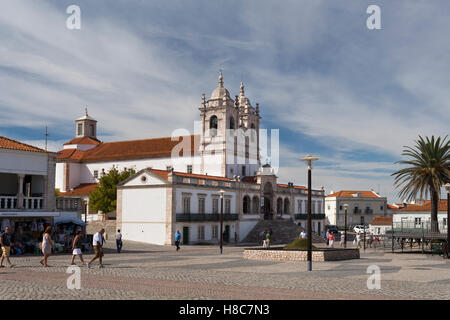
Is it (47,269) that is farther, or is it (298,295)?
(47,269)

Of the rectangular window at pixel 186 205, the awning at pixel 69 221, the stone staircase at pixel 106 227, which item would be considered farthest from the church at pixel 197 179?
the awning at pixel 69 221

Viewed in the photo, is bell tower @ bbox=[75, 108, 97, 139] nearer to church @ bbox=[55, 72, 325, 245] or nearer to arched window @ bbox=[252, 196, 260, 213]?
church @ bbox=[55, 72, 325, 245]

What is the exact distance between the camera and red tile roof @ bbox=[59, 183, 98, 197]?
223 feet

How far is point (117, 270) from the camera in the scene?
19.8m

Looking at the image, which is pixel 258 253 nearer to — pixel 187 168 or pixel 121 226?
pixel 121 226

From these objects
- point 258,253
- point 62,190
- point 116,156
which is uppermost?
point 116,156

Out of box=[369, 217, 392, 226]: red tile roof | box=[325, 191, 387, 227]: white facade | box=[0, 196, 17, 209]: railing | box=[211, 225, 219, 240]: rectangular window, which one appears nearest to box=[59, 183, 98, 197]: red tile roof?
box=[211, 225, 219, 240]: rectangular window

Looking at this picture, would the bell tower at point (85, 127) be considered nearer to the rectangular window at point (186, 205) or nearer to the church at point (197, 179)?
the church at point (197, 179)

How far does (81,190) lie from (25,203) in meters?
38.3

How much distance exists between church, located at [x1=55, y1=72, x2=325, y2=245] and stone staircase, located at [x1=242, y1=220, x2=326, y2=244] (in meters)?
0.70

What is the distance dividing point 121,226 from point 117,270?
3010cm

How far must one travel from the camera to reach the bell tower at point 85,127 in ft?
271

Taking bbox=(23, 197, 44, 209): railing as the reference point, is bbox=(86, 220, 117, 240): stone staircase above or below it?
below
